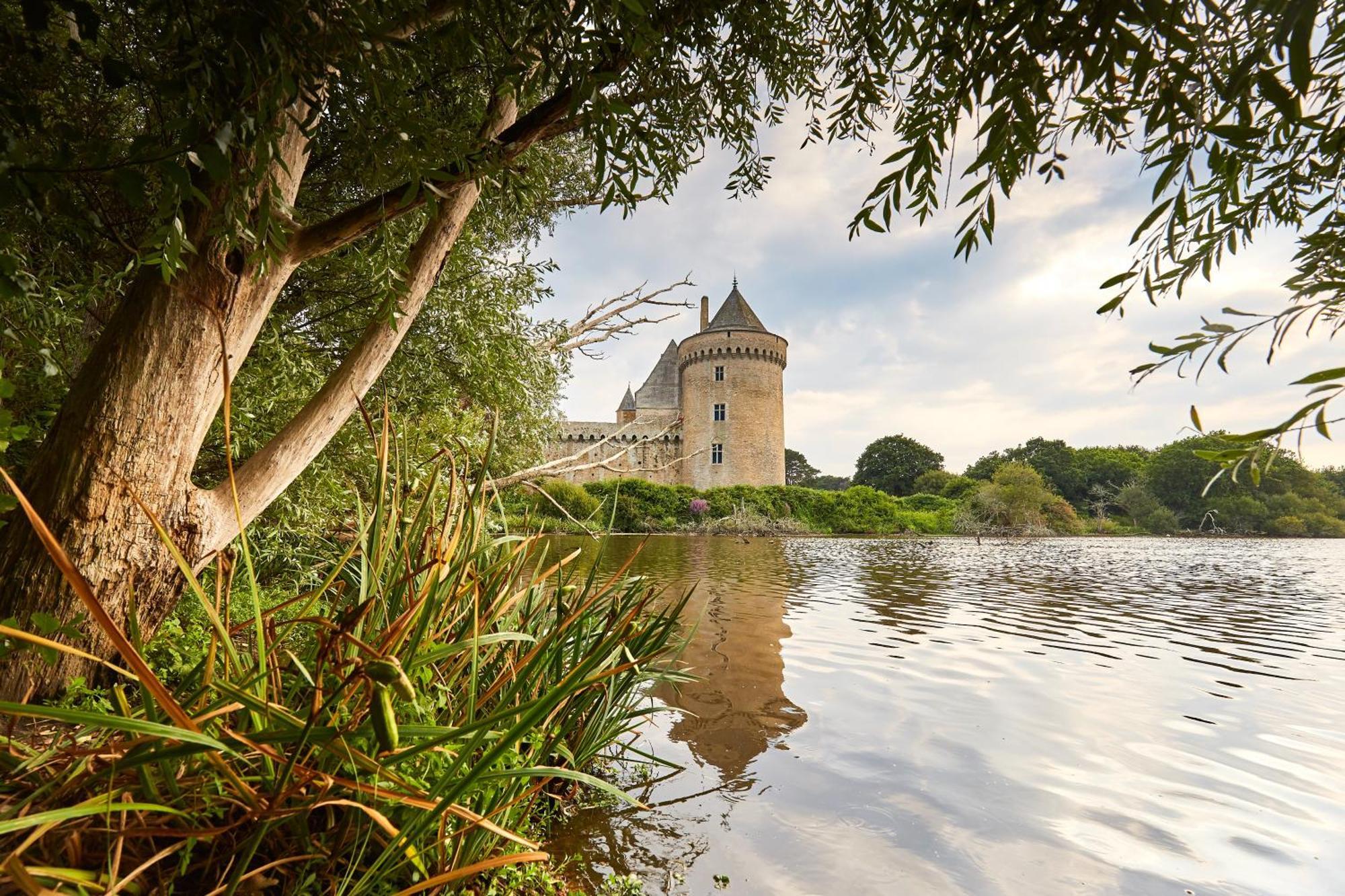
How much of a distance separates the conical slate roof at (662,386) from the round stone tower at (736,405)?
537 centimetres

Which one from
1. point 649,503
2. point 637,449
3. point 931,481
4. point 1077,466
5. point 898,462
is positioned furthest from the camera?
point 898,462

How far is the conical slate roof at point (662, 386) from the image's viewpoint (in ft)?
136

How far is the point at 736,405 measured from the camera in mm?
35188

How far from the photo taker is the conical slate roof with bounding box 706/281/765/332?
3556cm

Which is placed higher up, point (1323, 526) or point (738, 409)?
point (738, 409)

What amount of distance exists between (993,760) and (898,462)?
53367mm

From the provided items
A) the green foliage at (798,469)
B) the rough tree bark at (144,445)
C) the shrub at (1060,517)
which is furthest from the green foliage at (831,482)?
the rough tree bark at (144,445)

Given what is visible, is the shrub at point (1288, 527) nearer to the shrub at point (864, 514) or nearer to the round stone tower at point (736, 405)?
the shrub at point (864, 514)

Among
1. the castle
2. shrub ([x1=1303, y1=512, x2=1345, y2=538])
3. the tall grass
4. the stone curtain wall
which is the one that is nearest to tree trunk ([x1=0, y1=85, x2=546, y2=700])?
the tall grass

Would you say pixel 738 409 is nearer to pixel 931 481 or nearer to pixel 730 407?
pixel 730 407

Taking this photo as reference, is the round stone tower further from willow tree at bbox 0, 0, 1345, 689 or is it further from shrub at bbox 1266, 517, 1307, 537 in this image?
willow tree at bbox 0, 0, 1345, 689

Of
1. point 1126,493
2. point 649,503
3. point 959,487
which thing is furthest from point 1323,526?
point 649,503

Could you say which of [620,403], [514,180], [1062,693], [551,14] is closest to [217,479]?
[514,180]

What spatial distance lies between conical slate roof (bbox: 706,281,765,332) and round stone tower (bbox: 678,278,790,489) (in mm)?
56
